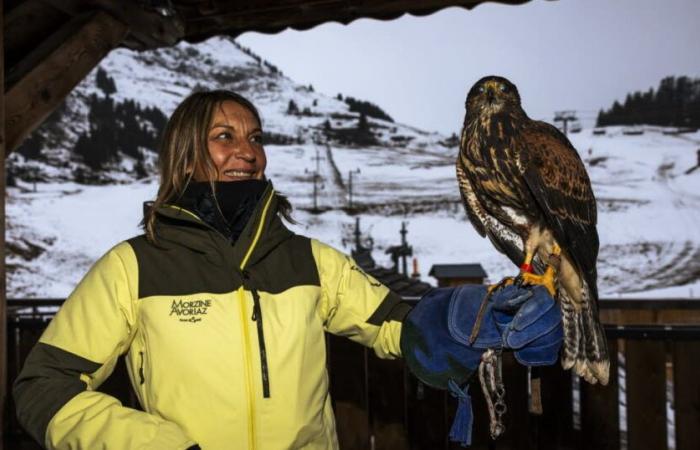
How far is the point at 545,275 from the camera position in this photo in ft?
3.99

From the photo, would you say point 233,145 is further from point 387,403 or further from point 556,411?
point 556,411

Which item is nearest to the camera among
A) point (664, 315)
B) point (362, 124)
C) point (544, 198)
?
point (544, 198)

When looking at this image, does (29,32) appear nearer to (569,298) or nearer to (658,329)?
(569,298)

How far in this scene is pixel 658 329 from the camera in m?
2.08

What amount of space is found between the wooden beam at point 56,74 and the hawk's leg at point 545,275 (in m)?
1.97

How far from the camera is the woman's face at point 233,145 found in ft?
4.04

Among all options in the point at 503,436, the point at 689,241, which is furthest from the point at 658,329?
the point at 689,241

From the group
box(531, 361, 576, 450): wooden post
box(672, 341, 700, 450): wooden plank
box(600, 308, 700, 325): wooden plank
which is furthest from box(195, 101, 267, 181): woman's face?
box(600, 308, 700, 325): wooden plank

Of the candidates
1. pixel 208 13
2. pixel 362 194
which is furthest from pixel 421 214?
pixel 208 13

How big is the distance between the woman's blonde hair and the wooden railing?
4.04 ft

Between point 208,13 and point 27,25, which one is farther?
point 208,13

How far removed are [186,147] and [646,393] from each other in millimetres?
2059

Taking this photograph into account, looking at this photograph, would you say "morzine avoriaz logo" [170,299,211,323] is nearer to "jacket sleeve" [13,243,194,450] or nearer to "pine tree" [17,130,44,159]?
"jacket sleeve" [13,243,194,450]

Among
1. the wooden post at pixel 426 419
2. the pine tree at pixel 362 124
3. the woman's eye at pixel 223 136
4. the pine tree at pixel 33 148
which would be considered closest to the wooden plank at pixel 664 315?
the wooden post at pixel 426 419
